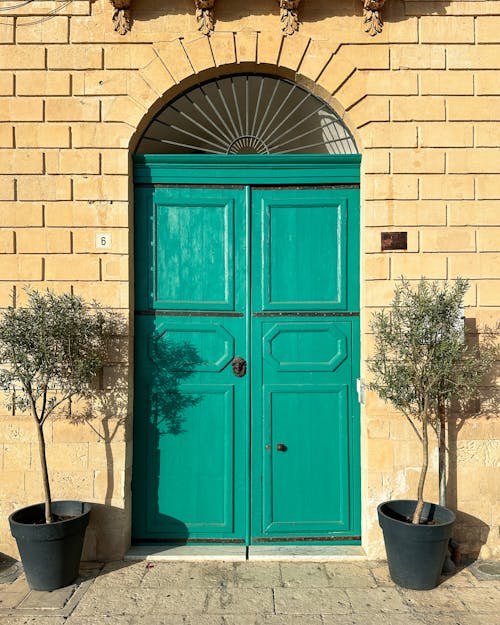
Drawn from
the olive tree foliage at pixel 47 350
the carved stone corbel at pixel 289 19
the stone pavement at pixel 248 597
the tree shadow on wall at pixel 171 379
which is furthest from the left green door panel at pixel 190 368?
the carved stone corbel at pixel 289 19

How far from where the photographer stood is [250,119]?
Result: 15.8ft

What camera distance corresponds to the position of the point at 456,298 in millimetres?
3920

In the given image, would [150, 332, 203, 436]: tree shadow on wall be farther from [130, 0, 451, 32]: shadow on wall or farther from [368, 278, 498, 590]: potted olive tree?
[130, 0, 451, 32]: shadow on wall

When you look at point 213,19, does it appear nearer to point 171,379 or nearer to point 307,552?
point 171,379

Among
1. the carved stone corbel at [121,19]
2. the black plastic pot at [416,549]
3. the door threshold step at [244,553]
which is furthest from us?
the carved stone corbel at [121,19]

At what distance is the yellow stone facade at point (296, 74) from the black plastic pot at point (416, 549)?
49cm

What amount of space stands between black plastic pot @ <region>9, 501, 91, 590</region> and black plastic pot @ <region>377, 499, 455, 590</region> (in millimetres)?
2121

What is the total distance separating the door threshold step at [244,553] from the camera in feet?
14.1

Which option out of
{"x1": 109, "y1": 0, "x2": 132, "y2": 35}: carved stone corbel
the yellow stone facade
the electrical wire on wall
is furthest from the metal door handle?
the electrical wire on wall

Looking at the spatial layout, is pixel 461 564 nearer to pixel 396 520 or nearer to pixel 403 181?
pixel 396 520

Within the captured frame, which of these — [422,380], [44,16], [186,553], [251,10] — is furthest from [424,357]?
[44,16]

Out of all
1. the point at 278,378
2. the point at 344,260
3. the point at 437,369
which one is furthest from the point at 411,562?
the point at 344,260

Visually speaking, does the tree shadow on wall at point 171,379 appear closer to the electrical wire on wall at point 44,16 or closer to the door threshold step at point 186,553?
the door threshold step at point 186,553

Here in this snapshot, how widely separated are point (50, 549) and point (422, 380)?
2.74m
